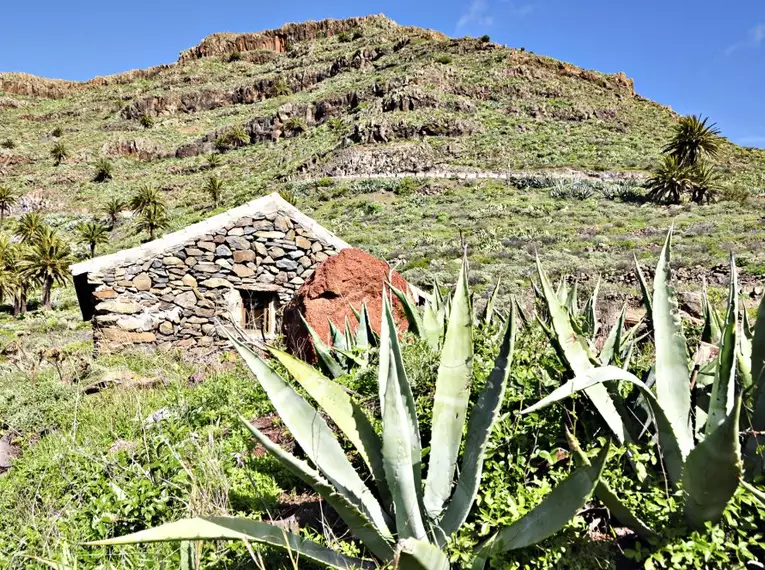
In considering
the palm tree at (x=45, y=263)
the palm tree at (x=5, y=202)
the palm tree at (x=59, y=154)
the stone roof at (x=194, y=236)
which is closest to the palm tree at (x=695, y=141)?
the stone roof at (x=194, y=236)

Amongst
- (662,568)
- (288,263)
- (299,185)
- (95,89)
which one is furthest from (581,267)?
(95,89)

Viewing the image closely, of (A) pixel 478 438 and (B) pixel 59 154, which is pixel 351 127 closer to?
(B) pixel 59 154

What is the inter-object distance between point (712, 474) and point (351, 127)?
48601mm

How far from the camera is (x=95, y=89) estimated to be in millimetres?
89062

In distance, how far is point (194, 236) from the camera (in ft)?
26.9

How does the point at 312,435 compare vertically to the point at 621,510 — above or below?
above

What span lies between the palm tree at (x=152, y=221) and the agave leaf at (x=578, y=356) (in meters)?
34.9

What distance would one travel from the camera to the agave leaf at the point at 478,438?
1.84m

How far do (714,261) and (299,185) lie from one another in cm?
3000

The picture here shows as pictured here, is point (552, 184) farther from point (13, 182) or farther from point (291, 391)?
point (13, 182)

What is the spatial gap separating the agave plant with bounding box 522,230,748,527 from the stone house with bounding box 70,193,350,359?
6.42m

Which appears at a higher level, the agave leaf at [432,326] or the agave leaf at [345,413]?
the agave leaf at [432,326]

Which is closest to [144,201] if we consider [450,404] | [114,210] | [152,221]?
[114,210]

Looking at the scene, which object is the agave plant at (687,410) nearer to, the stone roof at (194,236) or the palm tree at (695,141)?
the stone roof at (194,236)
